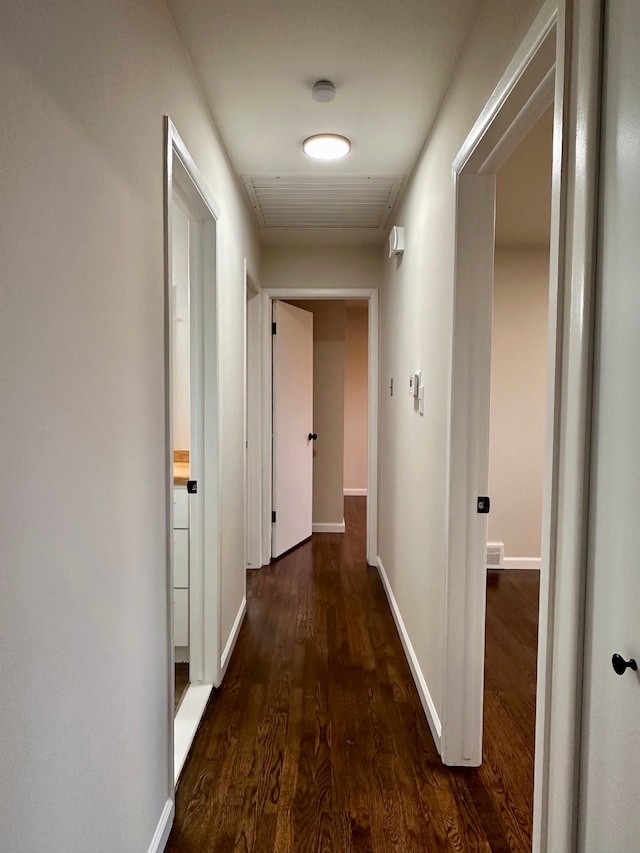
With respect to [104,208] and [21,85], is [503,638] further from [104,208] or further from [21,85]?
[21,85]

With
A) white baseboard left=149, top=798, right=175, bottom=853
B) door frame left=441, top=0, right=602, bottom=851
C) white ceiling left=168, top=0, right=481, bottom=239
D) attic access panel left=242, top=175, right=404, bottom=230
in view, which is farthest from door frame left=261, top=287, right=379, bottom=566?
door frame left=441, top=0, right=602, bottom=851

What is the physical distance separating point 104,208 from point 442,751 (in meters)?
1.99

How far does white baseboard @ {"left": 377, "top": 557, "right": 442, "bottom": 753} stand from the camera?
204cm

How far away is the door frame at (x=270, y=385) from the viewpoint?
3967 mm

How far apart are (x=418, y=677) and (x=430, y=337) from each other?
1.47 metres

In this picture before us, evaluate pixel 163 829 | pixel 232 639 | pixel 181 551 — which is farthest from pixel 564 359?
pixel 232 639

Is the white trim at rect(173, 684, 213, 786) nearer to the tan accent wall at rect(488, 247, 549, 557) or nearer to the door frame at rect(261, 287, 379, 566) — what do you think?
the door frame at rect(261, 287, 379, 566)

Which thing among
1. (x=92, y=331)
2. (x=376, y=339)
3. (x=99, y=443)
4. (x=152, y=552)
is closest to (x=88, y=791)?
(x=152, y=552)

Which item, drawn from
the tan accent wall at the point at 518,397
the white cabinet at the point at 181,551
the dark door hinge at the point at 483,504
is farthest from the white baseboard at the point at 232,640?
the tan accent wall at the point at 518,397

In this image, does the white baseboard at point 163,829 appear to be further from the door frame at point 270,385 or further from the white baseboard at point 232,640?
the door frame at point 270,385

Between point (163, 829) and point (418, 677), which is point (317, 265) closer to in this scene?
point (418, 677)

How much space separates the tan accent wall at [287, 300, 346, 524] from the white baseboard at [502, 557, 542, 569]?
163cm

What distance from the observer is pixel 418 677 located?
2.39 meters

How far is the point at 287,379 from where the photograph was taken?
421cm
